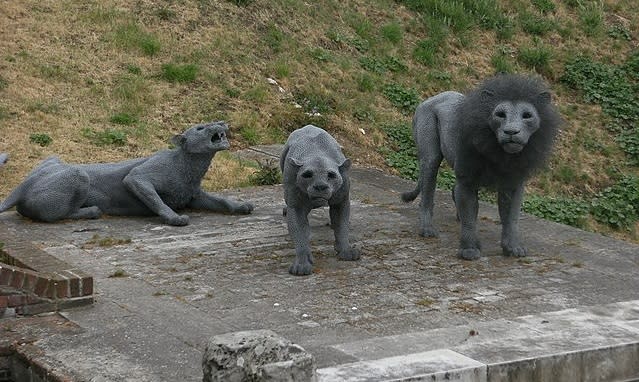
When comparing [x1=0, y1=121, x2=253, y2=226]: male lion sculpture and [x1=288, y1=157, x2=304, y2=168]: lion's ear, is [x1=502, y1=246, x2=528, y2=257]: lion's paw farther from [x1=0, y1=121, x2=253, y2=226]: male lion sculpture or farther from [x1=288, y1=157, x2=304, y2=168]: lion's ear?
[x1=0, y1=121, x2=253, y2=226]: male lion sculpture

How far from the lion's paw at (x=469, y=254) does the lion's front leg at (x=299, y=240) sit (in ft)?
4.46

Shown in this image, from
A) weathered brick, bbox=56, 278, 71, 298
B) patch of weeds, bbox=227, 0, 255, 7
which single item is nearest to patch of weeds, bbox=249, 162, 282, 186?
weathered brick, bbox=56, 278, 71, 298

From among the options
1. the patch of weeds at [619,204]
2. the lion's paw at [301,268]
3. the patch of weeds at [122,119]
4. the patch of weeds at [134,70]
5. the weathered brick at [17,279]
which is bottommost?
the patch of weeds at [619,204]

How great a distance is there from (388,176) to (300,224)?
4.29m

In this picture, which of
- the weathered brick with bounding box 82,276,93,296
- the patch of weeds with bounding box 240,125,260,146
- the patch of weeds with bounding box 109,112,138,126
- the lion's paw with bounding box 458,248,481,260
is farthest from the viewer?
the patch of weeds with bounding box 240,125,260,146

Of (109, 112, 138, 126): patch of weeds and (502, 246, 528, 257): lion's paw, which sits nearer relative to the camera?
(502, 246, 528, 257): lion's paw

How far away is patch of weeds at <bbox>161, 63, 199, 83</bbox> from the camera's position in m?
15.2

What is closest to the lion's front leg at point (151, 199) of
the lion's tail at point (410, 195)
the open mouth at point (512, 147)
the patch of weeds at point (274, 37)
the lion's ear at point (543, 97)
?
the lion's tail at point (410, 195)

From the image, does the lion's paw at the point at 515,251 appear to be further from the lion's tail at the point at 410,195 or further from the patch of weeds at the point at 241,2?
the patch of weeds at the point at 241,2

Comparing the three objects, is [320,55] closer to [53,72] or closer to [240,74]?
[240,74]

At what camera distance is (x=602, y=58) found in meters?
18.8

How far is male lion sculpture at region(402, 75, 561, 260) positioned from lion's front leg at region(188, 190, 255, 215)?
2083 millimetres

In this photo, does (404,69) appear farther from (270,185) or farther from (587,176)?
(270,185)

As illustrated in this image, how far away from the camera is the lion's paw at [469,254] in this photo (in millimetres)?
9586
